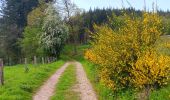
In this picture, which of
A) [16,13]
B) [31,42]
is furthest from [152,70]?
[16,13]

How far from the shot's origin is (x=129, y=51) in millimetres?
17688

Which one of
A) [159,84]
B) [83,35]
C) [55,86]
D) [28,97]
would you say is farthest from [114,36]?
[83,35]

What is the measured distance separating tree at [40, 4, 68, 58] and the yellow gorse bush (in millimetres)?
52574

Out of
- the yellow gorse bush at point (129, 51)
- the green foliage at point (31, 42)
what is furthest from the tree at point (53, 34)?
the yellow gorse bush at point (129, 51)

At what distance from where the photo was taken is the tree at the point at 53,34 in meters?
71.4

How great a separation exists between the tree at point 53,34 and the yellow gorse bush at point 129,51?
172 feet

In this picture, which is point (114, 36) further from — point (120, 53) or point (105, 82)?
point (105, 82)

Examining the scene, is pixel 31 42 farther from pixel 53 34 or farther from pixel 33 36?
pixel 53 34

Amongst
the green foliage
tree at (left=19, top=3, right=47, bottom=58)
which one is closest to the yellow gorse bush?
tree at (left=19, top=3, right=47, bottom=58)

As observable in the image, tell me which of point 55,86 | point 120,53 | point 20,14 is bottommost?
point 55,86

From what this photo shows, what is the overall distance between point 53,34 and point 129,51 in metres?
54.8

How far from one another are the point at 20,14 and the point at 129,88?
81947 mm

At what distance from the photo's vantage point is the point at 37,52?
7200 cm

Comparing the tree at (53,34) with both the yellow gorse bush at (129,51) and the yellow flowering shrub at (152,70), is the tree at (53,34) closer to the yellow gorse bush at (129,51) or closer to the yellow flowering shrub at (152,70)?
the yellow gorse bush at (129,51)
